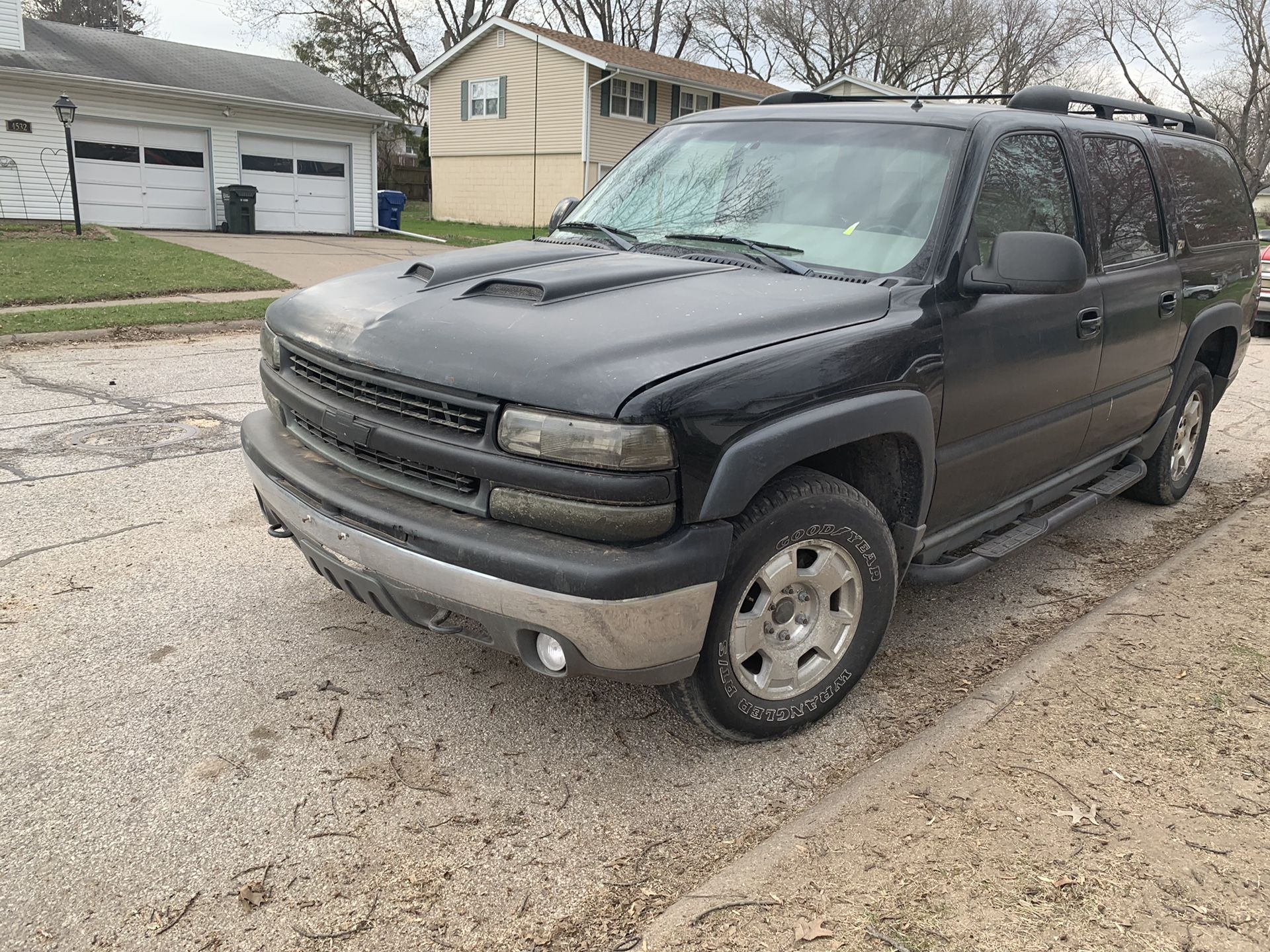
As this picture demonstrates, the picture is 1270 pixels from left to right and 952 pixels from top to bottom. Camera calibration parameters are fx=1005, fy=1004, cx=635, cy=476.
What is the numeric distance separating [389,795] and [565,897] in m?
0.64

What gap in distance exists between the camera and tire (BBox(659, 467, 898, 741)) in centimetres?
280

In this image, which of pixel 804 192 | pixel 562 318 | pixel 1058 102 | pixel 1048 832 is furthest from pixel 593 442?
pixel 1058 102

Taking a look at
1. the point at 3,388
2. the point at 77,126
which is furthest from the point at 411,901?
the point at 77,126

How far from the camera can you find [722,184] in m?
3.96

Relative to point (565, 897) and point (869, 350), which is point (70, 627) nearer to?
point (565, 897)

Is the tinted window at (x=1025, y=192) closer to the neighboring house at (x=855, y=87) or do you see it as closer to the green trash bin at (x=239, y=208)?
the green trash bin at (x=239, y=208)

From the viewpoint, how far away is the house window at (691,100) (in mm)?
33438

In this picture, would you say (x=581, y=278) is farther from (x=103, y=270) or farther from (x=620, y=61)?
(x=620, y=61)

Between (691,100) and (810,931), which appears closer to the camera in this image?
(810,931)

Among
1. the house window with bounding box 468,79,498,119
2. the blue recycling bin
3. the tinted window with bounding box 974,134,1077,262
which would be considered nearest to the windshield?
the tinted window with bounding box 974,134,1077,262

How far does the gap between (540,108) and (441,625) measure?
31.6 meters

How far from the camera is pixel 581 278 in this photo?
126 inches

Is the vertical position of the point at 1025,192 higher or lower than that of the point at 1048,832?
higher

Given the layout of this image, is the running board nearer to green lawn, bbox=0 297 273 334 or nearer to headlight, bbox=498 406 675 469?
headlight, bbox=498 406 675 469
